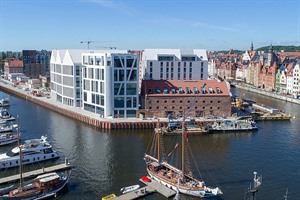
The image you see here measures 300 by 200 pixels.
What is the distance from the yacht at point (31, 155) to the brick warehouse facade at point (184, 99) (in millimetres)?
22436

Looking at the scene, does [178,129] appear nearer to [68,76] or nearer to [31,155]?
[31,155]

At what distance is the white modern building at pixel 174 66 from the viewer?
84.6m

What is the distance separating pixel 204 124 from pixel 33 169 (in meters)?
30.6

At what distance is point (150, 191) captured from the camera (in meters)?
34.9

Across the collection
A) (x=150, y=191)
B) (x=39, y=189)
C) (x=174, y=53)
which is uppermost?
(x=174, y=53)

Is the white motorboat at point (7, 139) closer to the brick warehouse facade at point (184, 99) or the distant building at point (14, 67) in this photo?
the brick warehouse facade at point (184, 99)

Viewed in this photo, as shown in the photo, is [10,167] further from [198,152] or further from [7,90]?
[7,90]

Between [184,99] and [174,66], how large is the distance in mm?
22273

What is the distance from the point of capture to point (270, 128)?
205 feet

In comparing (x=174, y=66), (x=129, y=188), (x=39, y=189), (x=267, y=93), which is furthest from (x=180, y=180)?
(x=267, y=93)

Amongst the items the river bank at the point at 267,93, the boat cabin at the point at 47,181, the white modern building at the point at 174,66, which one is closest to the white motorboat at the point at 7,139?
the boat cabin at the point at 47,181

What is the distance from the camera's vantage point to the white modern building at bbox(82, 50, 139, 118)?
205ft

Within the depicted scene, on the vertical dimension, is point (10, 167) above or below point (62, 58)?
below

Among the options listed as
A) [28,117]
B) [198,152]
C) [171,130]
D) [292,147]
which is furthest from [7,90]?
[292,147]
